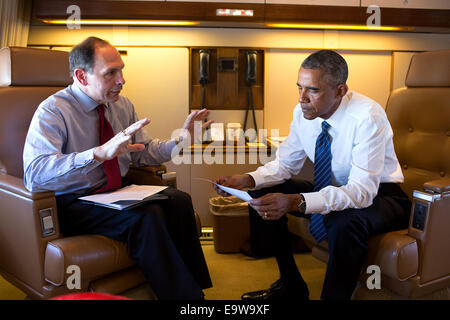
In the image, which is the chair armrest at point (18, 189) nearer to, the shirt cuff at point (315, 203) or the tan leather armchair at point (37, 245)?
the tan leather armchair at point (37, 245)

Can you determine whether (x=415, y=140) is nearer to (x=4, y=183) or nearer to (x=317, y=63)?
(x=317, y=63)

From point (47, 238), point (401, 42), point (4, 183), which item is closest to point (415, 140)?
point (401, 42)

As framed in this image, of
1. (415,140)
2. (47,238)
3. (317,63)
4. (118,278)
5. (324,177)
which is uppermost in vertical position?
(317,63)

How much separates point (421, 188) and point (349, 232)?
718 mm

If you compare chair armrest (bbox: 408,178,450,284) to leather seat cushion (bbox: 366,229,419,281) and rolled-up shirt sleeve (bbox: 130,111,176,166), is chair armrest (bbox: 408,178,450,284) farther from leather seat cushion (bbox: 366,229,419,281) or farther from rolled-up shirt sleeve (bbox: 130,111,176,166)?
rolled-up shirt sleeve (bbox: 130,111,176,166)

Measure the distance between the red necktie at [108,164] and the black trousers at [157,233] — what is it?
166mm

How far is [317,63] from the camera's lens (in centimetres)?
175

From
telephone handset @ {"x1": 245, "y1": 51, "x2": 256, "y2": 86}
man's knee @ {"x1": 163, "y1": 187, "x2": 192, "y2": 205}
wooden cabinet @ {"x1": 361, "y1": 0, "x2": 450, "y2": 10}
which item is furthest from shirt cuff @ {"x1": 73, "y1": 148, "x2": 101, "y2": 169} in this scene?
wooden cabinet @ {"x1": 361, "y1": 0, "x2": 450, "y2": 10}

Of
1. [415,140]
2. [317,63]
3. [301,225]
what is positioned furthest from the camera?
[415,140]

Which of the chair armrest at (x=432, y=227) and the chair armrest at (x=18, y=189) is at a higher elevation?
the chair armrest at (x=18, y=189)

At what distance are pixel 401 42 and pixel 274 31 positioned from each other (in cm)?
101

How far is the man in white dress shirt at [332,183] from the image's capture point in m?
1.58

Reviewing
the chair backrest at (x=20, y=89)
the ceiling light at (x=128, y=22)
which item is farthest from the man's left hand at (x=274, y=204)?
the ceiling light at (x=128, y=22)

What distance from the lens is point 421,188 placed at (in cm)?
204
